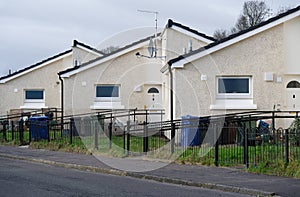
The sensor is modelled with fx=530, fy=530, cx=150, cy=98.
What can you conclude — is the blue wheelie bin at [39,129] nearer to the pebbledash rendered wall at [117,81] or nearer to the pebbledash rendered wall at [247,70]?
the pebbledash rendered wall at [117,81]

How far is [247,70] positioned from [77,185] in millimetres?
10258

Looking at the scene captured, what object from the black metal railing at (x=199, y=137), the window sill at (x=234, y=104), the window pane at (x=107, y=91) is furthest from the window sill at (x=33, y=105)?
the window sill at (x=234, y=104)

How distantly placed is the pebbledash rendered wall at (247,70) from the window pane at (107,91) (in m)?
7.54

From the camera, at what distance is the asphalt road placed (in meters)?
11.1

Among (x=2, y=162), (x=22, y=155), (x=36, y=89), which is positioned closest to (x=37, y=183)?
(x=2, y=162)

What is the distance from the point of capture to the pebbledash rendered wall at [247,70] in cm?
2012

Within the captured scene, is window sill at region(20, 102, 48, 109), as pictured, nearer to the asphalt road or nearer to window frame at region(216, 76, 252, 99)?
window frame at region(216, 76, 252, 99)

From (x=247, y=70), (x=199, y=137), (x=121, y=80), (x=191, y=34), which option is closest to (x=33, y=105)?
(x=121, y=80)

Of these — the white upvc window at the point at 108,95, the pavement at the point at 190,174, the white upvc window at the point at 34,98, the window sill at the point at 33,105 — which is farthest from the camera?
the white upvc window at the point at 34,98

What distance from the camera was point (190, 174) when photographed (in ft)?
44.0

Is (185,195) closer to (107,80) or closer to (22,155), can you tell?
(22,155)

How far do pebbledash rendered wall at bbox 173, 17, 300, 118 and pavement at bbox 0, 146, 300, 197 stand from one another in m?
4.64

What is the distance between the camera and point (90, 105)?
26.9 m

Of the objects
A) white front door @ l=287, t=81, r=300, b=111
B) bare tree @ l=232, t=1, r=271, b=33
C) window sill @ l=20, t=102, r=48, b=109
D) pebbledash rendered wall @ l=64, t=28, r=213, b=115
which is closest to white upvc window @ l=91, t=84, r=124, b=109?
pebbledash rendered wall @ l=64, t=28, r=213, b=115
